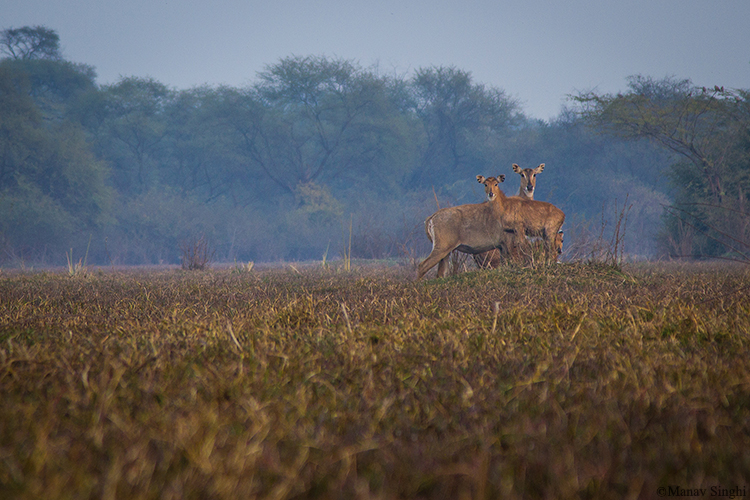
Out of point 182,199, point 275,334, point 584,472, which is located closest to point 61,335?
point 275,334

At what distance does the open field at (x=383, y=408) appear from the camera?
48.6 inches

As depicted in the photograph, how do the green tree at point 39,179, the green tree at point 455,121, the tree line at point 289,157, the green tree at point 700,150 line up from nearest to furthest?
the green tree at point 700,150
the green tree at point 39,179
the tree line at point 289,157
the green tree at point 455,121

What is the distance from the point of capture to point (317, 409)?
5.59 feet

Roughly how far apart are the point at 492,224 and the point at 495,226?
1.7 inches

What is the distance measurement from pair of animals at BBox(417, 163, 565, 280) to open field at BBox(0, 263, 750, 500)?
379cm

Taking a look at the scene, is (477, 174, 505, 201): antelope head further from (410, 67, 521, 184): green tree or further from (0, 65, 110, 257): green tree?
(410, 67, 521, 184): green tree

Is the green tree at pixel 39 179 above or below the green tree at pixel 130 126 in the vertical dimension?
below

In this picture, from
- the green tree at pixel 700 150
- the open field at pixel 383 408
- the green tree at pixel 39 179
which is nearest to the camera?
the open field at pixel 383 408

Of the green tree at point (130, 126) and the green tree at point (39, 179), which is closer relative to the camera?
the green tree at point (39, 179)

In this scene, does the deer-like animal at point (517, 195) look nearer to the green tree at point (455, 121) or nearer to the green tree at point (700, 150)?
the green tree at point (700, 150)

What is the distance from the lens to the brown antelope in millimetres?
7129

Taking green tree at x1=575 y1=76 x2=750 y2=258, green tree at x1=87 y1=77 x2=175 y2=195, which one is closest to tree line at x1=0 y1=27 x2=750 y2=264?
green tree at x1=87 y1=77 x2=175 y2=195

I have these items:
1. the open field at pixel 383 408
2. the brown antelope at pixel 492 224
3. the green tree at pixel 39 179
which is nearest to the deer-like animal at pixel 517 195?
the brown antelope at pixel 492 224

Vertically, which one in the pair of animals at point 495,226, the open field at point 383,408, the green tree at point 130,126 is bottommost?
the open field at point 383,408
